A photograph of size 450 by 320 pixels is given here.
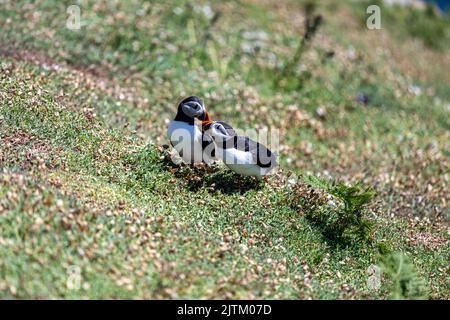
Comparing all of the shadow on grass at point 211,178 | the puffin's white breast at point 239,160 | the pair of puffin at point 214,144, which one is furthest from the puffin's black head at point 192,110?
the shadow on grass at point 211,178

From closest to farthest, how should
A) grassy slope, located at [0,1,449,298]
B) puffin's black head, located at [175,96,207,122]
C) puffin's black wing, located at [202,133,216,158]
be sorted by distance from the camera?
grassy slope, located at [0,1,449,298] < puffin's black wing, located at [202,133,216,158] < puffin's black head, located at [175,96,207,122]

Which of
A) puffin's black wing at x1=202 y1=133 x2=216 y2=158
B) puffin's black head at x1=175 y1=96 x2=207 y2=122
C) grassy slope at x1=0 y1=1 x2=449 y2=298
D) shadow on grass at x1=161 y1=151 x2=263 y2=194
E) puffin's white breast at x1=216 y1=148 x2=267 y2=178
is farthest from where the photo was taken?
shadow on grass at x1=161 y1=151 x2=263 y2=194

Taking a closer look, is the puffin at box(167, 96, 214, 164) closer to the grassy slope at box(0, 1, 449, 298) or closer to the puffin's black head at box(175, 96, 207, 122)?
the puffin's black head at box(175, 96, 207, 122)

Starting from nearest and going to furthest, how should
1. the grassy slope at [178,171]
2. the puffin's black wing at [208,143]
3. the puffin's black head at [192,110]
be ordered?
the grassy slope at [178,171]
the puffin's black wing at [208,143]
the puffin's black head at [192,110]

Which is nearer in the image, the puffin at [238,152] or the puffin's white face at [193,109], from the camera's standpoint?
the puffin at [238,152]

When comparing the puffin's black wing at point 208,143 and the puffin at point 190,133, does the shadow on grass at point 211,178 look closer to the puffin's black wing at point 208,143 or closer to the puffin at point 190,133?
the puffin at point 190,133

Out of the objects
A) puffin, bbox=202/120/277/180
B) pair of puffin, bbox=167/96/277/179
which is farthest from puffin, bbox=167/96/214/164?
puffin, bbox=202/120/277/180
